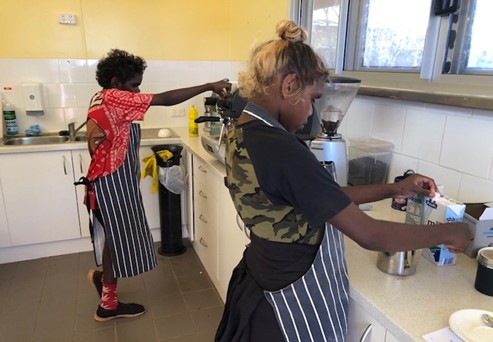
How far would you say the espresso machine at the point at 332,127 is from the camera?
4.57 ft

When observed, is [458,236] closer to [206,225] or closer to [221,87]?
[221,87]

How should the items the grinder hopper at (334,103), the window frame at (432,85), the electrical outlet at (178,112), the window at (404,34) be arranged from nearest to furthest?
1. the window frame at (432,85)
2. the window at (404,34)
3. the grinder hopper at (334,103)
4. the electrical outlet at (178,112)

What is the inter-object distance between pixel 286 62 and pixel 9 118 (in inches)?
106

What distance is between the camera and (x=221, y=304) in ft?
7.36

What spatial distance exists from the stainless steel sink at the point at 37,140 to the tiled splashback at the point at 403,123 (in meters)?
0.13

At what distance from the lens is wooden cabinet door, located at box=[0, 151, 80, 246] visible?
252 centimetres

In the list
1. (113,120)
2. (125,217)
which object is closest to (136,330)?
(125,217)

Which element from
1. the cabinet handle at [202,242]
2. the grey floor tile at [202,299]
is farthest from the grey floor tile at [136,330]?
the cabinet handle at [202,242]

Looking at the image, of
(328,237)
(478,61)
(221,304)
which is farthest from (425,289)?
(221,304)

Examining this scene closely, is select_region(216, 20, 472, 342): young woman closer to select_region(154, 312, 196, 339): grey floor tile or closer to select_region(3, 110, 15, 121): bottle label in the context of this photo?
select_region(154, 312, 196, 339): grey floor tile

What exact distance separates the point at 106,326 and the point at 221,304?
0.64 metres

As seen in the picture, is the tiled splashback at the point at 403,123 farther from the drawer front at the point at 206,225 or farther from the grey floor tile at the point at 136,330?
the grey floor tile at the point at 136,330

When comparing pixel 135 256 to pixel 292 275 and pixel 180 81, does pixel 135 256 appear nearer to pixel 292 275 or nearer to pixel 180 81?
pixel 292 275

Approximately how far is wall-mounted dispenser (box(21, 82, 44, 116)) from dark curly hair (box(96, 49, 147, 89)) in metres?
1.14
